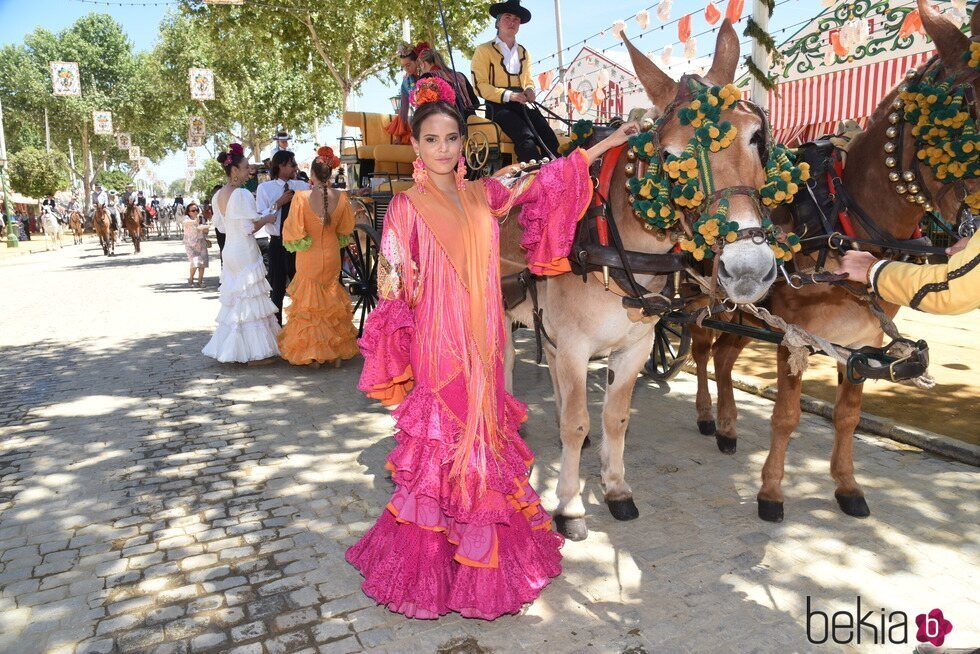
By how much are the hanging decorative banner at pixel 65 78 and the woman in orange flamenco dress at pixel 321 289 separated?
91.6ft

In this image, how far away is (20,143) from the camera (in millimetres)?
55719

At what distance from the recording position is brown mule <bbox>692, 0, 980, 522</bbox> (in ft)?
10.9

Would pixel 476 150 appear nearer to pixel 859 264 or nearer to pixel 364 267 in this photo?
pixel 859 264

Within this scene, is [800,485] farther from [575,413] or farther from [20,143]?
[20,143]

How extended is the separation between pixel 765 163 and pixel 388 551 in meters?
2.57

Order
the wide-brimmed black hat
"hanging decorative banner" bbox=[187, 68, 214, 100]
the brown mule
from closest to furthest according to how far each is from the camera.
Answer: the brown mule, the wide-brimmed black hat, "hanging decorative banner" bbox=[187, 68, 214, 100]

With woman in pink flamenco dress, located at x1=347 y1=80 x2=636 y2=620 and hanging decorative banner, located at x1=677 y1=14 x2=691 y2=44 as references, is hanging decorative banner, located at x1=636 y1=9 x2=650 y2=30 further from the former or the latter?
woman in pink flamenco dress, located at x1=347 y1=80 x2=636 y2=620

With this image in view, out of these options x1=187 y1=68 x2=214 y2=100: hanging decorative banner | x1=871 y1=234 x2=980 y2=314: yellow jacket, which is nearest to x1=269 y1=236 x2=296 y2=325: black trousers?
x1=871 y1=234 x2=980 y2=314: yellow jacket

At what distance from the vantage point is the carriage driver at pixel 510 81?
5336 millimetres

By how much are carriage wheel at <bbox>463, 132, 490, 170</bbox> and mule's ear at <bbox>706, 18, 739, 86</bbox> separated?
222 centimetres

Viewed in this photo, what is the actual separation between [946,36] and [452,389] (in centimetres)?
312

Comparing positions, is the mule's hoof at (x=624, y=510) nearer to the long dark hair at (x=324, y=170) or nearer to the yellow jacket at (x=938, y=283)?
the yellow jacket at (x=938, y=283)

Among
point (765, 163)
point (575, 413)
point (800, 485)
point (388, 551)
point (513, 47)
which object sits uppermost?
point (513, 47)

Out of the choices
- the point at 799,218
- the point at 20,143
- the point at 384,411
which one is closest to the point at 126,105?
the point at 20,143
